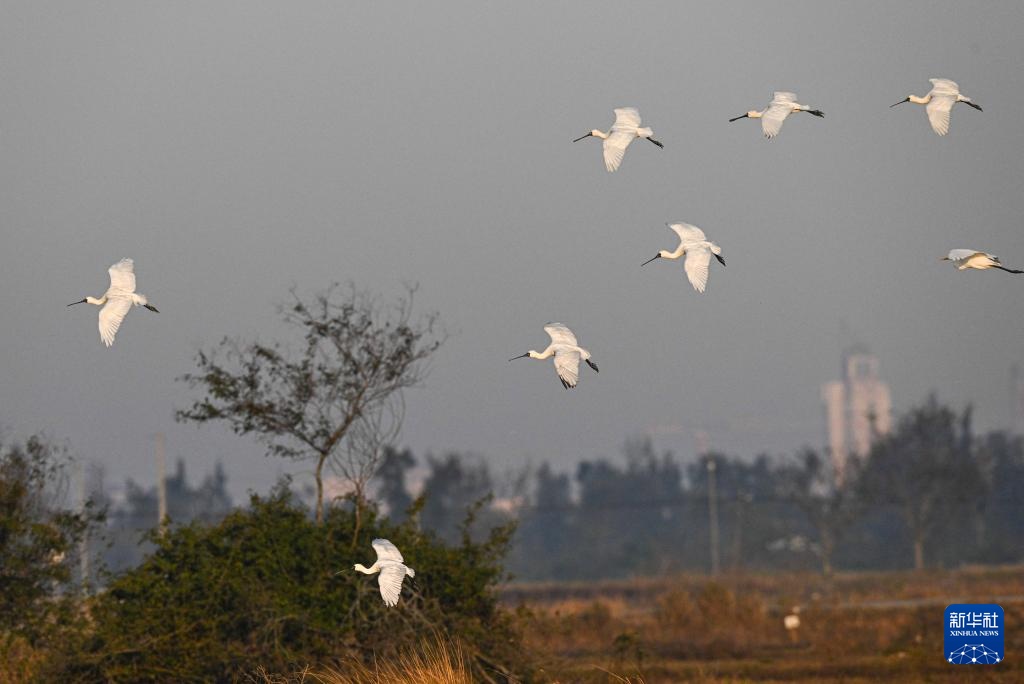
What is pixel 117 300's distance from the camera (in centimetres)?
1716

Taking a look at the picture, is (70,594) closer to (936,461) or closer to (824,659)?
(824,659)

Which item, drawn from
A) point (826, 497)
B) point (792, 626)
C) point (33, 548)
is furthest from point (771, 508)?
point (33, 548)

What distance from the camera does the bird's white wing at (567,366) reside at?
14.2 metres

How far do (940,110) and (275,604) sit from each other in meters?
9.63

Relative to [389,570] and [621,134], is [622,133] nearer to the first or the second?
[621,134]

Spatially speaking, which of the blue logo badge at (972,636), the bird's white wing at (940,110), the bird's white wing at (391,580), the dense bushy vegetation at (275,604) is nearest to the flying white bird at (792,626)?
the blue logo badge at (972,636)

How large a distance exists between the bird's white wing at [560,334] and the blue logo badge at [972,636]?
33.3ft

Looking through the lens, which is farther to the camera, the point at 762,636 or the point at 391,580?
the point at 762,636

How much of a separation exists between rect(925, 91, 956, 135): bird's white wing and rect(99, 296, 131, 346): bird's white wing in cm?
935

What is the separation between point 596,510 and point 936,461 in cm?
3943

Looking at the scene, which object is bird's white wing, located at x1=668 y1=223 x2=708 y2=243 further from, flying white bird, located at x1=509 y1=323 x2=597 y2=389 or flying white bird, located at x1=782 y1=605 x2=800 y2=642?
flying white bird, located at x1=782 y1=605 x2=800 y2=642

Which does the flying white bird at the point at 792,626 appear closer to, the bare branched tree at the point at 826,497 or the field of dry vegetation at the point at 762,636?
the field of dry vegetation at the point at 762,636

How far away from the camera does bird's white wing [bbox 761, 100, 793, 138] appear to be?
57.7 feet

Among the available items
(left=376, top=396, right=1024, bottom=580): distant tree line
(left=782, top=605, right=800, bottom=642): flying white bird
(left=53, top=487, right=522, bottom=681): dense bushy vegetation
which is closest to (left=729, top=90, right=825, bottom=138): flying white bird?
(left=53, top=487, right=522, bottom=681): dense bushy vegetation
